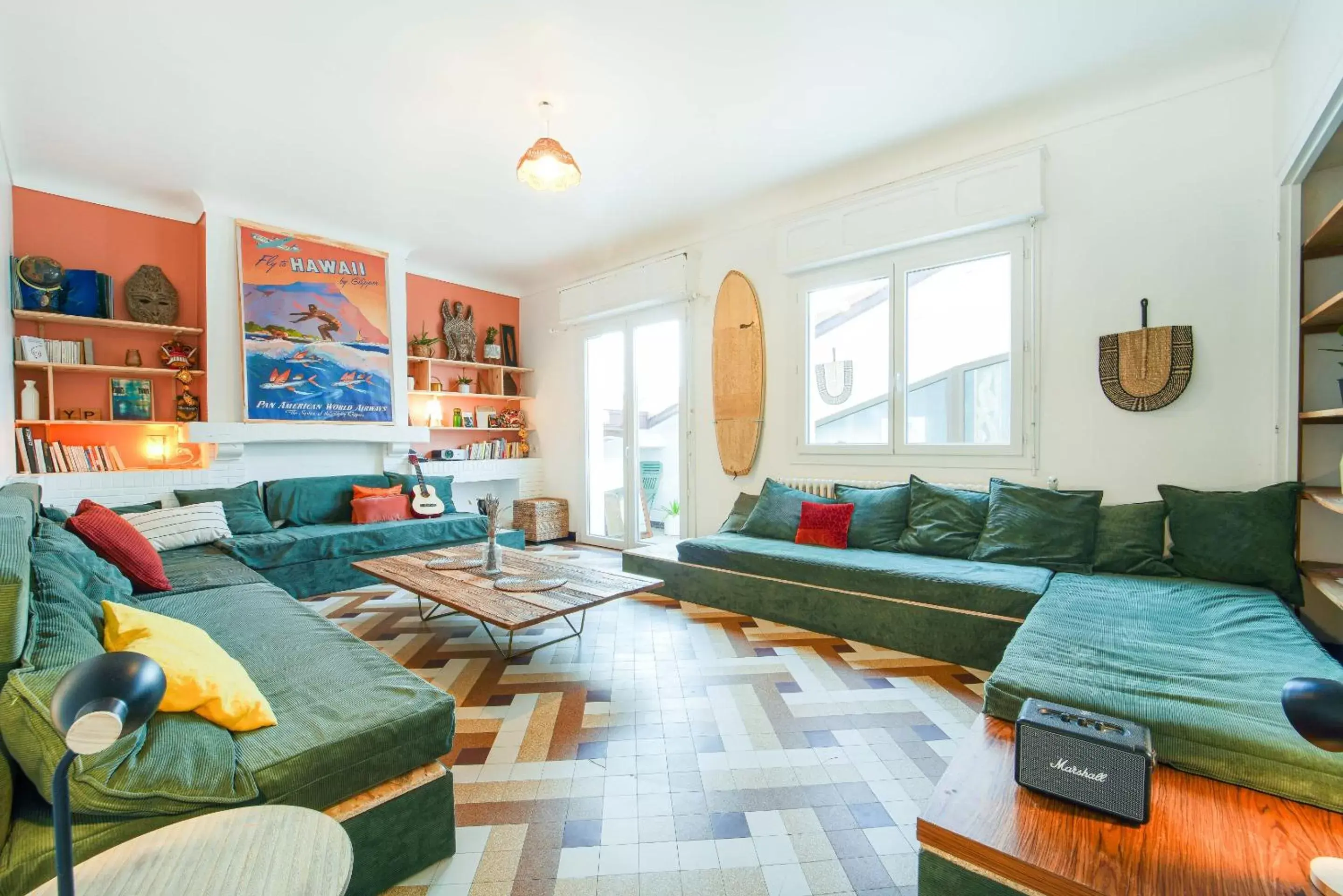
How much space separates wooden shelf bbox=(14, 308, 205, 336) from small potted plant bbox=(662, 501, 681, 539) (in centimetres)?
400

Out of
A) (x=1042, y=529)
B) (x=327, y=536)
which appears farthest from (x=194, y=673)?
(x=1042, y=529)

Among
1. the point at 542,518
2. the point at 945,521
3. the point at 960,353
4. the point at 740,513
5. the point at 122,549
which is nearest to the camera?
the point at 122,549

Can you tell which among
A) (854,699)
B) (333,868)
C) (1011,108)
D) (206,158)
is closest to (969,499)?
(854,699)

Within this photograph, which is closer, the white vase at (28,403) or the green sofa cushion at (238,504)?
the white vase at (28,403)

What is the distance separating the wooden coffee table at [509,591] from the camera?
255 centimetres

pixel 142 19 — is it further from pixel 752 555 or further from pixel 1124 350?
pixel 1124 350

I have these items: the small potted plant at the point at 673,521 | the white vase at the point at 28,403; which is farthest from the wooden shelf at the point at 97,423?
the small potted plant at the point at 673,521

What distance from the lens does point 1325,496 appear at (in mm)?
2449

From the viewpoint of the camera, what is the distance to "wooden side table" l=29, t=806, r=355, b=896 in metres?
0.86

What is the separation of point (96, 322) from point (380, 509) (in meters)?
2.25

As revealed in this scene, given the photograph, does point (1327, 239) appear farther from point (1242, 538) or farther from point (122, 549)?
point (122, 549)

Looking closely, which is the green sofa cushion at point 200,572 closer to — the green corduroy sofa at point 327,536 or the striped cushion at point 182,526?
the striped cushion at point 182,526

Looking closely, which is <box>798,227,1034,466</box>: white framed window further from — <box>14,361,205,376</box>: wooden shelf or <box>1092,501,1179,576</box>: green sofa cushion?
<box>14,361,205,376</box>: wooden shelf

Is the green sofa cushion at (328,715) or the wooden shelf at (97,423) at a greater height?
the wooden shelf at (97,423)
